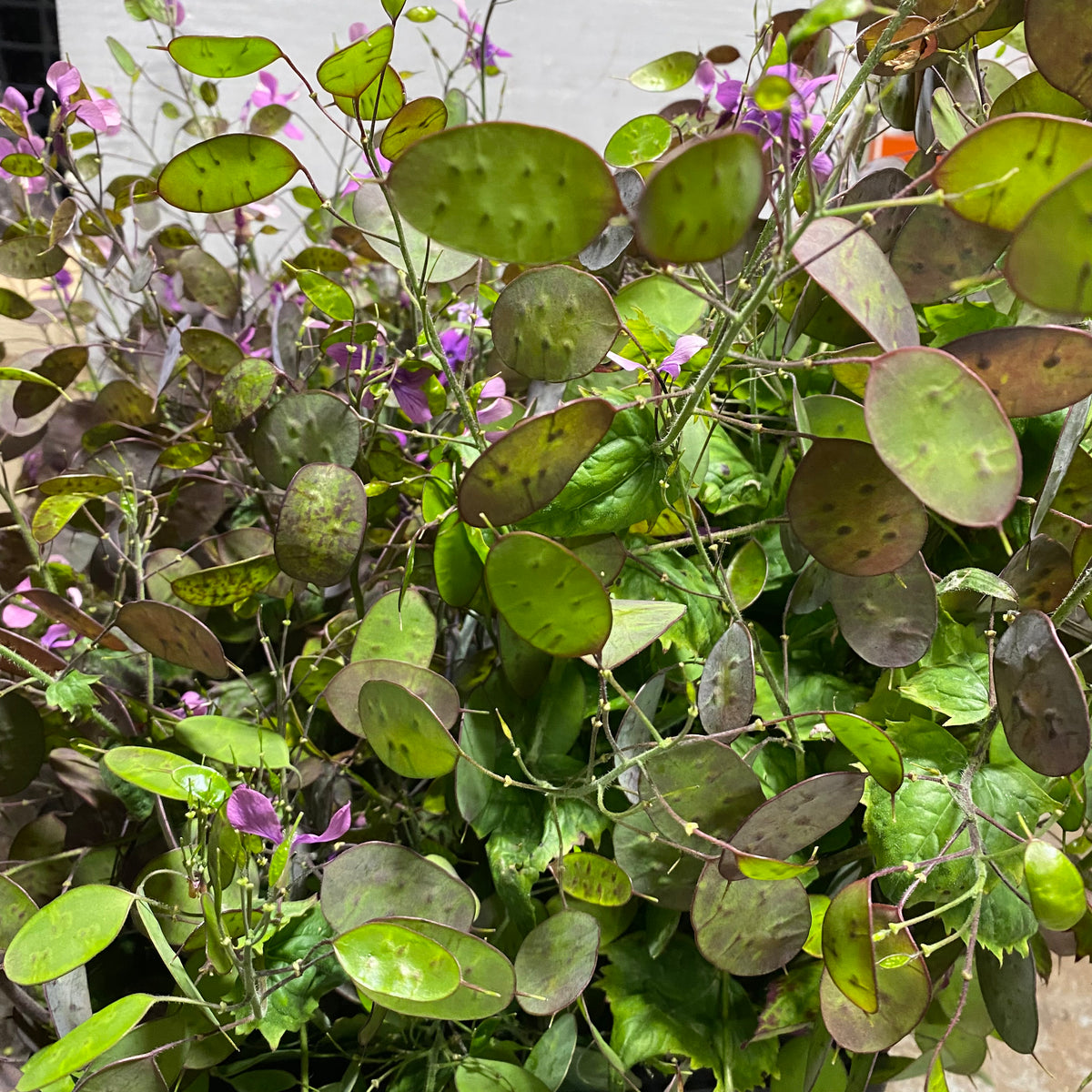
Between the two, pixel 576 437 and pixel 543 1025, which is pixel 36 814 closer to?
pixel 543 1025

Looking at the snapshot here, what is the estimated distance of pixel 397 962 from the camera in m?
0.28

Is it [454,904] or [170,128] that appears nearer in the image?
[454,904]

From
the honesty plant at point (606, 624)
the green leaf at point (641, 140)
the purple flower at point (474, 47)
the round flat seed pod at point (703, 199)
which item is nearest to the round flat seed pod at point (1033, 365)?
the honesty plant at point (606, 624)

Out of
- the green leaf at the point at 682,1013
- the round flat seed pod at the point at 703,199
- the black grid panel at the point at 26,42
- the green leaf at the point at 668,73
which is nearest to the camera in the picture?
the round flat seed pod at the point at 703,199

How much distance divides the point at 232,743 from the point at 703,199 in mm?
289

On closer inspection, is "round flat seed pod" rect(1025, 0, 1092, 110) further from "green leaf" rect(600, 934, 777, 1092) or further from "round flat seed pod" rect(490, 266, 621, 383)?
"green leaf" rect(600, 934, 777, 1092)

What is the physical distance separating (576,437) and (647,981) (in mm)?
280

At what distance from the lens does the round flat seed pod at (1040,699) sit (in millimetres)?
283

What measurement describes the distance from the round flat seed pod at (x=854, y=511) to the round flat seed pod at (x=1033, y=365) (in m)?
0.04

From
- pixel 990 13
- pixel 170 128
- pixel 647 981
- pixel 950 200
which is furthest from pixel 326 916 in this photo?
pixel 170 128

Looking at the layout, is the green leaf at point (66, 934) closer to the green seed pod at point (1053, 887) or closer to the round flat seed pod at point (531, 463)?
the round flat seed pod at point (531, 463)

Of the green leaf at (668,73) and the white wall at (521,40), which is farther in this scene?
the white wall at (521,40)

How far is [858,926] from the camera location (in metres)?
0.27

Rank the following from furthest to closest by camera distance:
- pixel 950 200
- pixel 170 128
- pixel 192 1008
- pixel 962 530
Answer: pixel 170 128
pixel 962 530
pixel 192 1008
pixel 950 200
